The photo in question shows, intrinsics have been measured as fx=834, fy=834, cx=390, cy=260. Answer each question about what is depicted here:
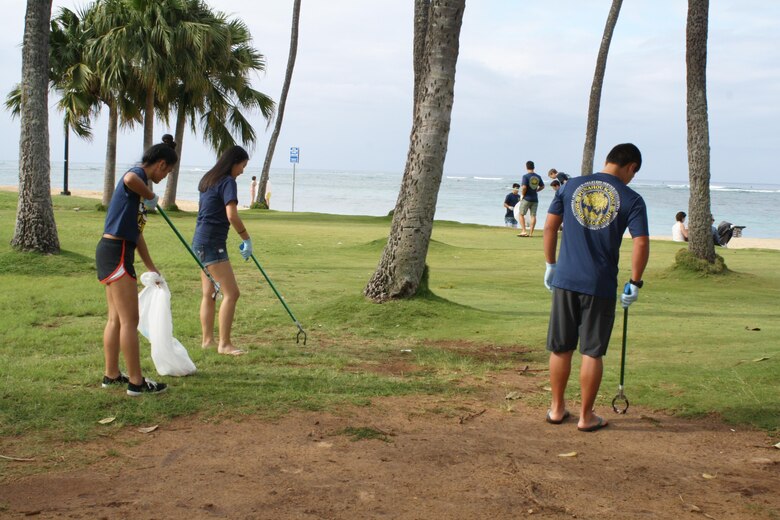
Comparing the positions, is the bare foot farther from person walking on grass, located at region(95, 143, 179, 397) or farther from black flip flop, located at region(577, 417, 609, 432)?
black flip flop, located at region(577, 417, 609, 432)

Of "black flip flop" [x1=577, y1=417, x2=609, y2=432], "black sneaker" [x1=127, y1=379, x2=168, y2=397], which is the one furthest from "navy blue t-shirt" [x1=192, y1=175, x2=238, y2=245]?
"black flip flop" [x1=577, y1=417, x2=609, y2=432]

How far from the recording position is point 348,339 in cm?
818

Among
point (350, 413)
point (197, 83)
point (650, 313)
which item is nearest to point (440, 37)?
point (650, 313)

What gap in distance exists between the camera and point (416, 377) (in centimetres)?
662

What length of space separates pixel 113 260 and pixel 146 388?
893 mm


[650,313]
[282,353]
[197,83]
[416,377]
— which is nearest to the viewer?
[416,377]

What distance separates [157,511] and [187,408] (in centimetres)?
163

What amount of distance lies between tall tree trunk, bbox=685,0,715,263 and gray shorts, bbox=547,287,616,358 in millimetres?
8948

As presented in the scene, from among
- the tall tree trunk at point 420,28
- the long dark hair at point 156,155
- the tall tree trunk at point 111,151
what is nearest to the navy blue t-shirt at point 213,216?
the long dark hair at point 156,155

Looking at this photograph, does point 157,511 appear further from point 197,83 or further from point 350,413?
point 197,83

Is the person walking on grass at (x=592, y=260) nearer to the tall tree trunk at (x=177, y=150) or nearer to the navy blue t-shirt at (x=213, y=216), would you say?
the navy blue t-shirt at (x=213, y=216)

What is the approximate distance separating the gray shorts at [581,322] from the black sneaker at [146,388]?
2634 millimetres

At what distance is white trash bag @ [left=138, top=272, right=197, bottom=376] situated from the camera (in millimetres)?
6012

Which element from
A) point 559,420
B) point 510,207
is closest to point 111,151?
point 510,207
